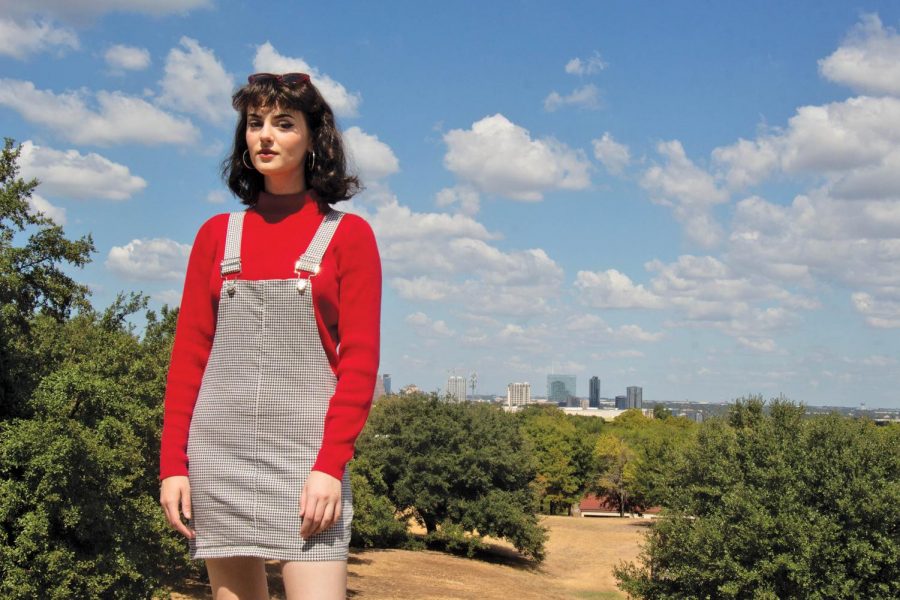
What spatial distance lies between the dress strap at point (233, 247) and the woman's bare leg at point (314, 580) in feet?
3.18

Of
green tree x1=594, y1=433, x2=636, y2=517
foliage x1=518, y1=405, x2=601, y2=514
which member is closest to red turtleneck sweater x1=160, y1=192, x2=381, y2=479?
foliage x1=518, y1=405, x2=601, y2=514

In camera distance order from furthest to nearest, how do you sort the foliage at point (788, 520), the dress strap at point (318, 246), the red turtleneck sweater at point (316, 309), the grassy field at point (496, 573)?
the grassy field at point (496, 573) → the foliage at point (788, 520) → the dress strap at point (318, 246) → the red turtleneck sweater at point (316, 309)

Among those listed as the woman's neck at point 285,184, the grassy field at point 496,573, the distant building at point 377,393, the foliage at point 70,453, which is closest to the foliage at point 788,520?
the grassy field at point 496,573

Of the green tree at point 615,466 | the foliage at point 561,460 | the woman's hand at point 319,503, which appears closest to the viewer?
the woman's hand at point 319,503

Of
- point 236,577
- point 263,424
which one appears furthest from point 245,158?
point 236,577

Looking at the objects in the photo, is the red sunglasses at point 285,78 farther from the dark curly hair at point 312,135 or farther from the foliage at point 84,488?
the foliage at point 84,488

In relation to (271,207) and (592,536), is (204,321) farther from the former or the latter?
(592,536)

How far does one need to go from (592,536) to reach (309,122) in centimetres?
5780

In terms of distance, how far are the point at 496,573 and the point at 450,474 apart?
5.35m

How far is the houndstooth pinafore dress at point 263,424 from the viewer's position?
273cm

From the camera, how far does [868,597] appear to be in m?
26.0

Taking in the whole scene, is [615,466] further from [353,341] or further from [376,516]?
[353,341]

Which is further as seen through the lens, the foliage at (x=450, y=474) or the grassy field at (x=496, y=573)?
the foliage at (x=450, y=474)

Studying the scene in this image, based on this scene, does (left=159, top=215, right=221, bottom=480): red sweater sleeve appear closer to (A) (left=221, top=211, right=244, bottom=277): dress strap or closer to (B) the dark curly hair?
(A) (left=221, top=211, right=244, bottom=277): dress strap
